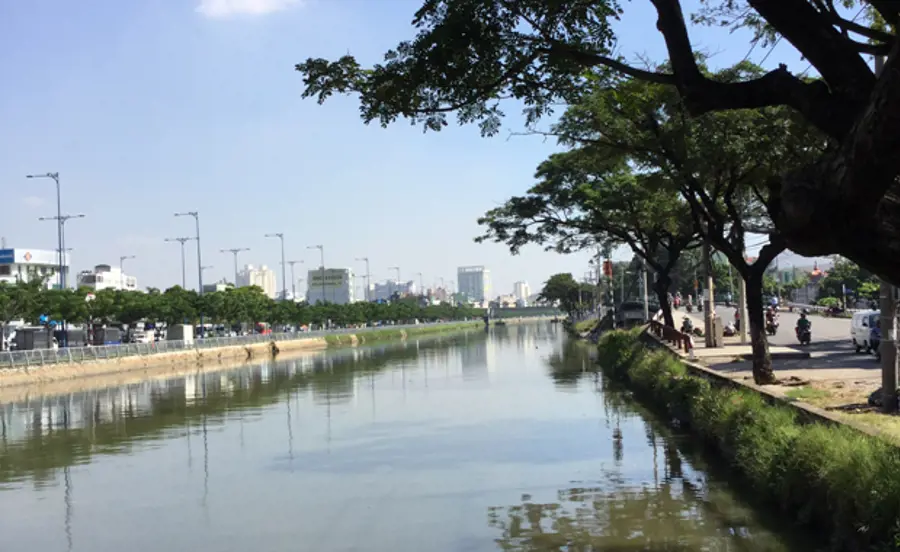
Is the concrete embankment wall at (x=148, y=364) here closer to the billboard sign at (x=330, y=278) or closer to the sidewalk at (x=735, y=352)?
the sidewalk at (x=735, y=352)

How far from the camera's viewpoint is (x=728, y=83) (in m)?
6.47

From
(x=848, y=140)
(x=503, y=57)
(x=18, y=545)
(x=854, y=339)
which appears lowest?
(x=18, y=545)

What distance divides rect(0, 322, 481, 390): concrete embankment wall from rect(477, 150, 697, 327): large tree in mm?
21356

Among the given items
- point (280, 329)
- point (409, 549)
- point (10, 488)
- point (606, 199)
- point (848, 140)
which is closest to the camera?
point (848, 140)

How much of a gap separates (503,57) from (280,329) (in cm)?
9827

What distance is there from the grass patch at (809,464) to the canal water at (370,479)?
513mm

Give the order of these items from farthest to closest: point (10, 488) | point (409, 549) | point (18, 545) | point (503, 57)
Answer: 1. point (10, 488)
2. point (18, 545)
3. point (409, 549)
4. point (503, 57)

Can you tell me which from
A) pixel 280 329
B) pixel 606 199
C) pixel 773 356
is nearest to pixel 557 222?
pixel 606 199

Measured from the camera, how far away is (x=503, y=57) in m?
8.33

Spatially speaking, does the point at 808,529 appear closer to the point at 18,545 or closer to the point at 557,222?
the point at 18,545

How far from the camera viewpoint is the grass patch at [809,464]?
8516 millimetres

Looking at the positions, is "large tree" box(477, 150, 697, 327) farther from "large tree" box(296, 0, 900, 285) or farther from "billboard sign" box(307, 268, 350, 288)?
"billboard sign" box(307, 268, 350, 288)

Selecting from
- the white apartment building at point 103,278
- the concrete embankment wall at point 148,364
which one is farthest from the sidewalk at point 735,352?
the white apartment building at point 103,278

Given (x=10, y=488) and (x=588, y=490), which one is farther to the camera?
(x=10, y=488)
